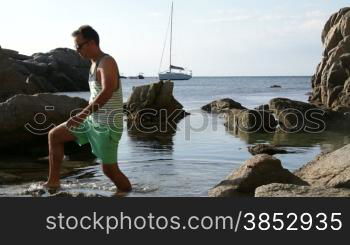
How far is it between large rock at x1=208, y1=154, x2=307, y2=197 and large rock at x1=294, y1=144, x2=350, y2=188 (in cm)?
34

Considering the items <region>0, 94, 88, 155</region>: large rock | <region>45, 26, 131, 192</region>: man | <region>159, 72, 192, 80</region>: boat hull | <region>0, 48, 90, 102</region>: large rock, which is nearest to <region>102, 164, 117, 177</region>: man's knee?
<region>45, 26, 131, 192</region>: man

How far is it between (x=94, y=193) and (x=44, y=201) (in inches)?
116

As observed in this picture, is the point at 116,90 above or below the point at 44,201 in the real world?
above

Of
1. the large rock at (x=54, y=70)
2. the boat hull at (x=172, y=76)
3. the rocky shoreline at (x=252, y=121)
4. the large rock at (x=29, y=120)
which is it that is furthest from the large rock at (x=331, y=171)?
the boat hull at (x=172, y=76)

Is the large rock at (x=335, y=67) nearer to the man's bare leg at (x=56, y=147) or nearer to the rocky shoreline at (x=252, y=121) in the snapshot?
the rocky shoreline at (x=252, y=121)

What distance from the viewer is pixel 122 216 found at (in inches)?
167

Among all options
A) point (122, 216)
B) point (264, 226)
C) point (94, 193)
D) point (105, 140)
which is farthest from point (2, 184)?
point (264, 226)

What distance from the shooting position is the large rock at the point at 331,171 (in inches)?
255

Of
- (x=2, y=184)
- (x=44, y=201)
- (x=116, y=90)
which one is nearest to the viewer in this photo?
(x=44, y=201)

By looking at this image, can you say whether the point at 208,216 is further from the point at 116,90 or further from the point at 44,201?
the point at 116,90

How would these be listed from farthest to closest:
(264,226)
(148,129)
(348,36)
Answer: (348,36), (148,129), (264,226)

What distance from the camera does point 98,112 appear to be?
253 inches

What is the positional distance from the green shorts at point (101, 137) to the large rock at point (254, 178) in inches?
55.1

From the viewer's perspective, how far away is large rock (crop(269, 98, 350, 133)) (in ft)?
62.3
